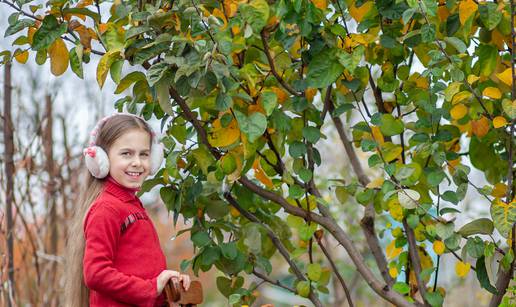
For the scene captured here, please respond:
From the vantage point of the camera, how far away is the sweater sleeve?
6.41ft

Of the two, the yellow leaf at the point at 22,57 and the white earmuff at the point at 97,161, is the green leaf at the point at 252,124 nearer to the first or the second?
the white earmuff at the point at 97,161

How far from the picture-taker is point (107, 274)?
195cm

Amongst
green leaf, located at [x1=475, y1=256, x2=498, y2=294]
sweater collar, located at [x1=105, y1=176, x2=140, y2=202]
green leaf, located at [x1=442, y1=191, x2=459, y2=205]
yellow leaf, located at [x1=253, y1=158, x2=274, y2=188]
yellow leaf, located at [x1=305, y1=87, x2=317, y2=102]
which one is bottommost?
green leaf, located at [x1=475, y1=256, x2=498, y2=294]

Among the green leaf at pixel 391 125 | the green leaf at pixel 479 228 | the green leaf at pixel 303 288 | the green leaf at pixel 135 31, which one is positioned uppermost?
the green leaf at pixel 391 125

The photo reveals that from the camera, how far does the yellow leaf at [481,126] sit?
245 centimetres

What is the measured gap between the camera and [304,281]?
8.54 feet

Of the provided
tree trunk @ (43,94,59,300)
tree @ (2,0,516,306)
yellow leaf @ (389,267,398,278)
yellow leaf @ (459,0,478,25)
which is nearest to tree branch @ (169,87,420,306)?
tree @ (2,0,516,306)

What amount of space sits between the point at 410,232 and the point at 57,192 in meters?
2.15

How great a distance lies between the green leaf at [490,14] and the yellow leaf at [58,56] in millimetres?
1124

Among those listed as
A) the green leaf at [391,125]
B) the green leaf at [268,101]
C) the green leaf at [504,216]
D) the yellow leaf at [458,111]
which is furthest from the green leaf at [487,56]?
the green leaf at [268,101]

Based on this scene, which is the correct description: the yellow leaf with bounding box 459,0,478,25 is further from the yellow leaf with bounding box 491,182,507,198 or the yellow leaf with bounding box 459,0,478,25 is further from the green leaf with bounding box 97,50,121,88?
the green leaf with bounding box 97,50,121,88

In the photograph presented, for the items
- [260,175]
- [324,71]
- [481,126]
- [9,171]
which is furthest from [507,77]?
[9,171]

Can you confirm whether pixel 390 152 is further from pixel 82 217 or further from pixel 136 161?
pixel 82 217

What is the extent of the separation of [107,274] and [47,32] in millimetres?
640
